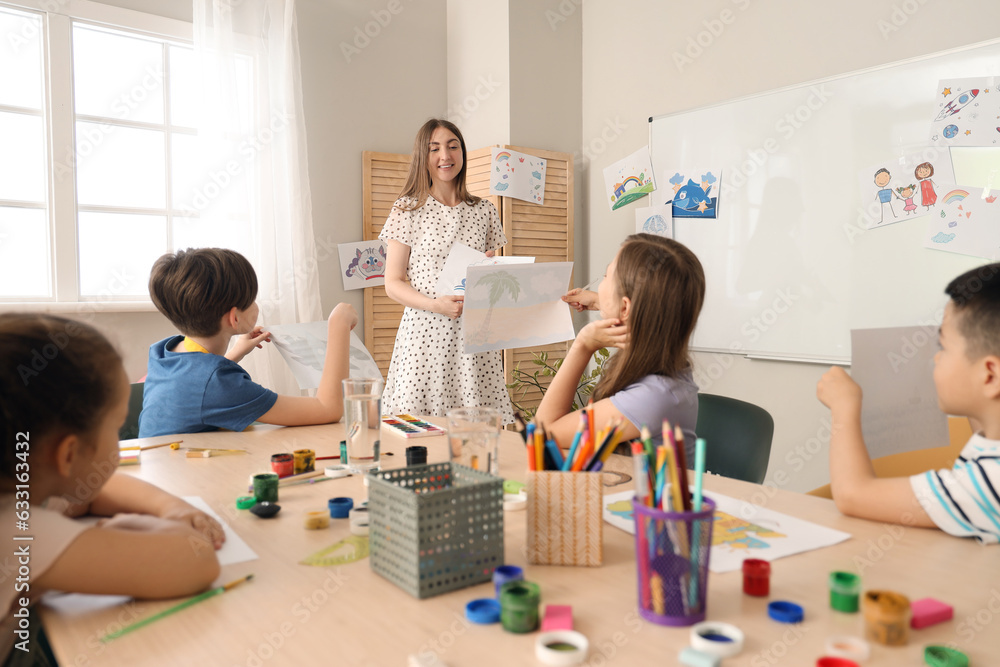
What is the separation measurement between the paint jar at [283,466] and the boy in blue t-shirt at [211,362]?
0.42m

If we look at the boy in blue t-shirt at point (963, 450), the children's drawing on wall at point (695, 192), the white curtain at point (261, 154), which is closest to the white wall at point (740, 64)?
the children's drawing on wall at point (695, 192)

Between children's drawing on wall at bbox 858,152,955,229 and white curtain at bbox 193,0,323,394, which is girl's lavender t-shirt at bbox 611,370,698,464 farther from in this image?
white curtain at bbox 193,0,323,394

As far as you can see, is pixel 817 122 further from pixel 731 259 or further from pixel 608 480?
pixel 608 480

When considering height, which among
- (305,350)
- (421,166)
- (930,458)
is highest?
(421,166)

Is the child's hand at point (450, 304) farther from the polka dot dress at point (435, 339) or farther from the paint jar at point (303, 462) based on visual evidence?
the paint jar at point (303, 462)

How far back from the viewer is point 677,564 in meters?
0.65

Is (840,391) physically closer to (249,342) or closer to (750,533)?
(750,533)

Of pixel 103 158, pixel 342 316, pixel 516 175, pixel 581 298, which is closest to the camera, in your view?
pixel 342 316

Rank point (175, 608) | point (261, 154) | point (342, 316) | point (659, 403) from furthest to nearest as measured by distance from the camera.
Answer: point (261, 154), point (342, 316), point (659, 403), point (175, 608)

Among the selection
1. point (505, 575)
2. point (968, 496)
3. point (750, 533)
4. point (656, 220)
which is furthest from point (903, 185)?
point (505, 575)

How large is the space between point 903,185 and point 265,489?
97.9 inches

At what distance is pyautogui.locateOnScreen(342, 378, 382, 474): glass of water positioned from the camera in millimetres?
1159

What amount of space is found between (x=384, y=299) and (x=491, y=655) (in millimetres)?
3183

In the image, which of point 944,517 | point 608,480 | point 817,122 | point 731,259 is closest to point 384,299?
point 731,259
